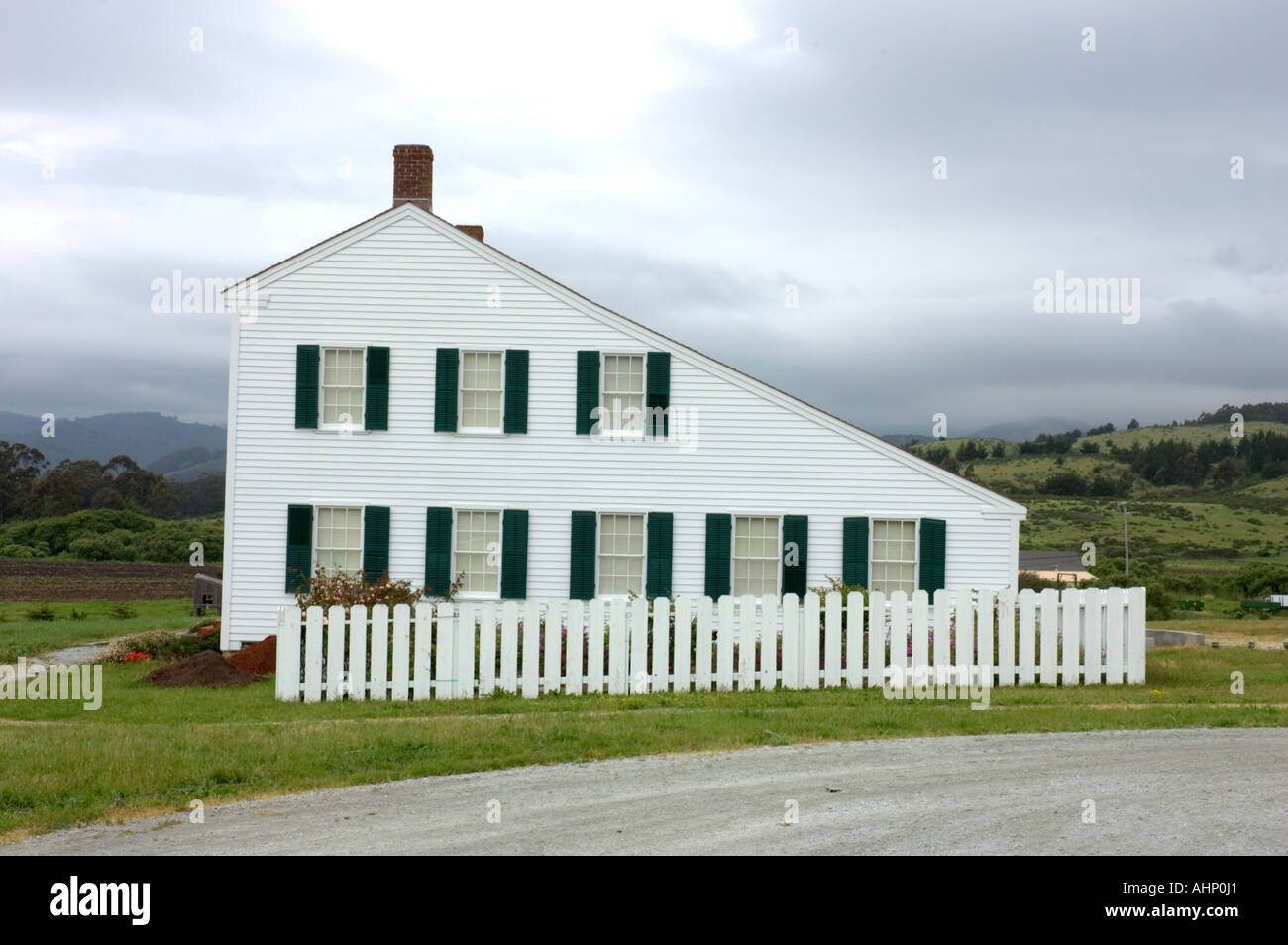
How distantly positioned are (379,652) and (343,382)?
8.16 meters

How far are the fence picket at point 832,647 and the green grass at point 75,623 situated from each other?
43.1ft

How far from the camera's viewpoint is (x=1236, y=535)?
77.8m

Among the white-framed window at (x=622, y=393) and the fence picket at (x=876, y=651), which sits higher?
the white-framed window at (x=622, y=393)

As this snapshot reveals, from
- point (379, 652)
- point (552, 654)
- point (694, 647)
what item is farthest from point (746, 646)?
point (379, 652)

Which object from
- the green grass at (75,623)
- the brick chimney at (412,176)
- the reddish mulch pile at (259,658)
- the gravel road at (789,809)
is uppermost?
the brick chimney at (412,176)

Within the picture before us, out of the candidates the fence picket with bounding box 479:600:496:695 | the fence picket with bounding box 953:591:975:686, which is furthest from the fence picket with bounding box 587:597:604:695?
the fence picket with bounding box 953:591:975:686

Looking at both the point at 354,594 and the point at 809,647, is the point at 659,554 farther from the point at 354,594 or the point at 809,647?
the point at 809,647

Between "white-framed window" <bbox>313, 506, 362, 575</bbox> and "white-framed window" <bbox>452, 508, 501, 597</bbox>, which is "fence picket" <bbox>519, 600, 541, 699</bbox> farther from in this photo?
"white-framed window" <bbox>313, 506, 362, 575</bbox>

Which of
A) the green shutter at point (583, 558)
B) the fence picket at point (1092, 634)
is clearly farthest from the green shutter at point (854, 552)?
the fence picket at point (1092, 634)

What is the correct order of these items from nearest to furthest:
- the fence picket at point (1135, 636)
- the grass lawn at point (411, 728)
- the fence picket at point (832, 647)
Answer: the grass lawn at point (411, 728)
the fence picket at point (832, 647)
the fence picket at point (1135, 636)

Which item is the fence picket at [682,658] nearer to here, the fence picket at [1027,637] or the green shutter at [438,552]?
the fence picket at [1027,637]

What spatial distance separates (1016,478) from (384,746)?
294ft

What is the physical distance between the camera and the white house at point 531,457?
20.7 metres
